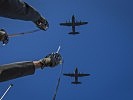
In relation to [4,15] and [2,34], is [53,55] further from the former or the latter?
[4,15]

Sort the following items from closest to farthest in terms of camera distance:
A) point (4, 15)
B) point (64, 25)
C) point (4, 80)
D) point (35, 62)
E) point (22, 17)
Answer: point (4, 15) → point (22, 17) → point (4, 80) → point (35, 62) → point (64, 25)

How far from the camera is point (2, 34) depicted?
6641 mm

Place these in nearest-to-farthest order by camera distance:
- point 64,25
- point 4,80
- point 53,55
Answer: point 4,80
point 53,55
point 64,25

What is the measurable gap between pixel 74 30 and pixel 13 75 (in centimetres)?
8394

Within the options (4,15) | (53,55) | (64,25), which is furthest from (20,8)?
(64,25)

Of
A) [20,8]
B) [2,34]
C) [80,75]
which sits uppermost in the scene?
[20,8]

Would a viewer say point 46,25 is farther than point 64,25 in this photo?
No

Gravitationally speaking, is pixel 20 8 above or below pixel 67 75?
above

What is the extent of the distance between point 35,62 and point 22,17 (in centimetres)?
206

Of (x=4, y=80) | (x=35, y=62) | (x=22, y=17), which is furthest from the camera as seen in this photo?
(x=35, y=62)

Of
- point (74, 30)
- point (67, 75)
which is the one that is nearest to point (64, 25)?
point (74, 30)

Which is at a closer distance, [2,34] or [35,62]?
[2,34]

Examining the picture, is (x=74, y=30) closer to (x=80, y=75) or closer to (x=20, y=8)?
(x=80, y=75)

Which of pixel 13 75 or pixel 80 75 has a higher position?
pixel 13 75
